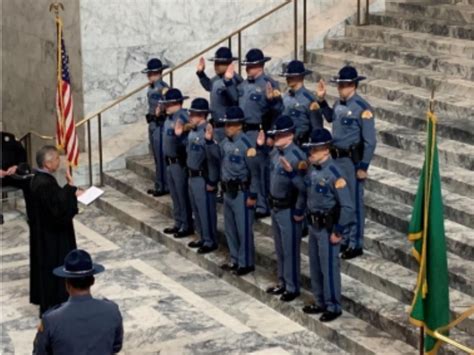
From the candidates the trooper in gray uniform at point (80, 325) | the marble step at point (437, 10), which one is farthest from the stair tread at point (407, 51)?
the trooper in gray uniform at point (80, 325)

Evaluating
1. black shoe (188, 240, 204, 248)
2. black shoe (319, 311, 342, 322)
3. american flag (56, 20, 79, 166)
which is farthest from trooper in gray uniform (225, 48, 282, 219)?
black shoe (319, 311, 342, 322)

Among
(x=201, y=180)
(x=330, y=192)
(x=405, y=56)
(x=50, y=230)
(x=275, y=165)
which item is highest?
(x=405, y=56)

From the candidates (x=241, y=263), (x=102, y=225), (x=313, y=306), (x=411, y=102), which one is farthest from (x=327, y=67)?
(x=313, y=306)

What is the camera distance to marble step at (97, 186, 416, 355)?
10945 mm

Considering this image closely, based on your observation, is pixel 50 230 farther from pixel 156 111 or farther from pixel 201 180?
pixel 156 111

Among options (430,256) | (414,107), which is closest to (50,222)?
(430,256)

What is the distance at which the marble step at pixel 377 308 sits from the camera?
10.9 meters

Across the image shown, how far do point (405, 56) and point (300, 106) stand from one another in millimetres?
3607

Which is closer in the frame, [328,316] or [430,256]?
[430,256]

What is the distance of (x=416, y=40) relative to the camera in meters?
16.5

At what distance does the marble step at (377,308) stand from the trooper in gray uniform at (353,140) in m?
0.45

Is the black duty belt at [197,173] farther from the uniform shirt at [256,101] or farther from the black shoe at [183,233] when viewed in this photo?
the black shoe at [183,233]

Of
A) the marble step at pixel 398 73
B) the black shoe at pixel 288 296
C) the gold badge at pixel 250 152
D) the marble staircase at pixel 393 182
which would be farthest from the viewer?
the marble step at pixel 398 73

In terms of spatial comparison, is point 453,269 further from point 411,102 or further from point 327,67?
point 327,67
